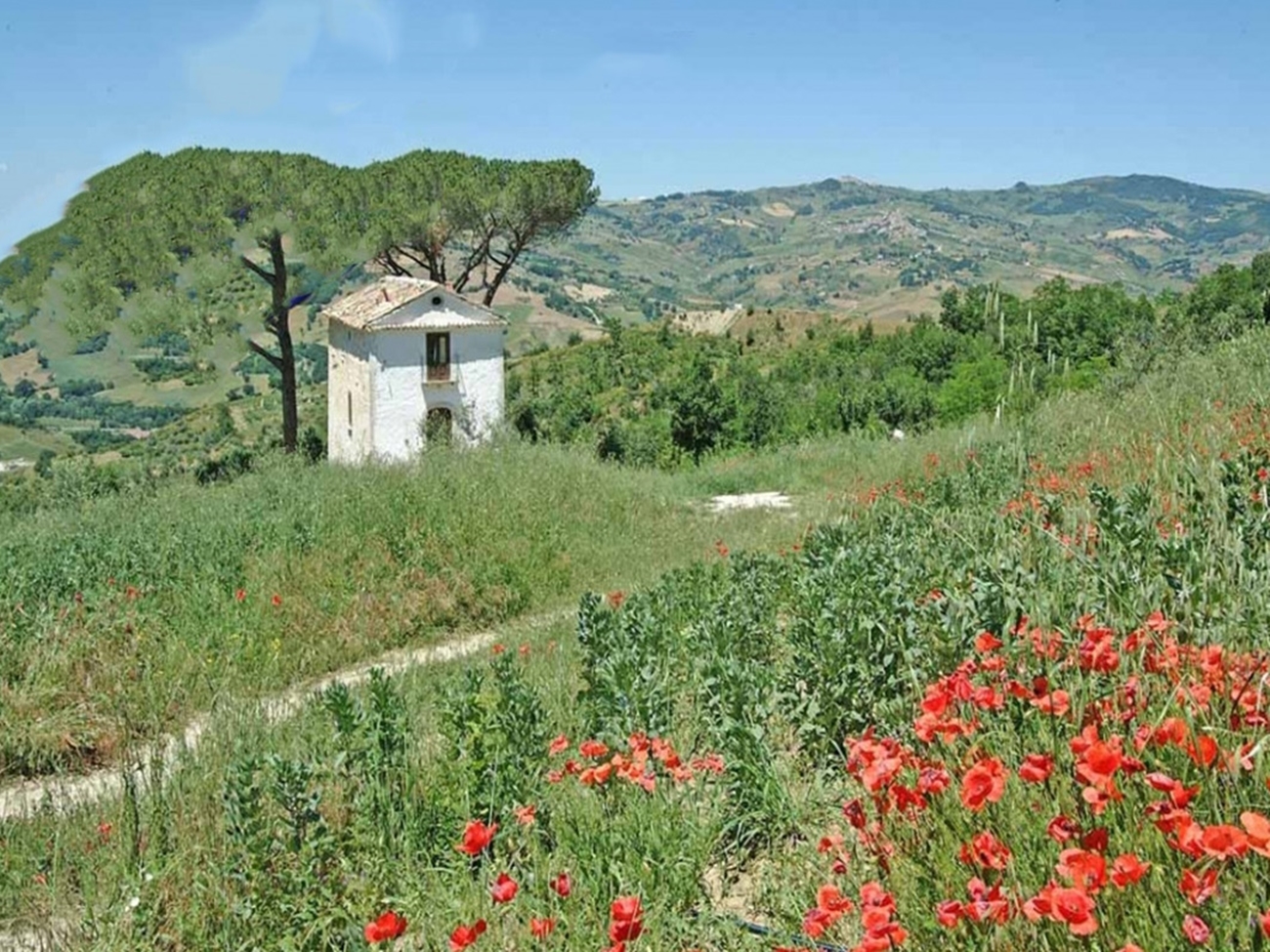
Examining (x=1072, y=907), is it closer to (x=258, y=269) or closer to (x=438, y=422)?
(x=438, y=422)

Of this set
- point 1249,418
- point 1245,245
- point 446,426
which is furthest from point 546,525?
point 1245,245

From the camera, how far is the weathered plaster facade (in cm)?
2591

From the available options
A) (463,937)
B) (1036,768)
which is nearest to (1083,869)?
(1036,768)

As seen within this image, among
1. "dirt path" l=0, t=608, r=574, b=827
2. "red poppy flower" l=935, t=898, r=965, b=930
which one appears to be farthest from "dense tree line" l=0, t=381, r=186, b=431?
"red poppy flower" l=935, t=898, r=965, b=930

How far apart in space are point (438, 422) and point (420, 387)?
3.19 feet

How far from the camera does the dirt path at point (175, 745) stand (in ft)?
13.3

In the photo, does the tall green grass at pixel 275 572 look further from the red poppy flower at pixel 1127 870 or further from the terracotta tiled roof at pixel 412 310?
the terracotta tiled roof at pixel 412 310

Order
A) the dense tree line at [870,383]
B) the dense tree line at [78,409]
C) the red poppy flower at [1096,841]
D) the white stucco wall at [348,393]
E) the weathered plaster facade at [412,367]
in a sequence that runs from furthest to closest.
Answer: the dense tree line at [78,409] → the white stucco wall at [348,393] → the weathered plaster facade at [412,367] → the dense tree line at [870,383] → the red poppy flower at [1096,841]

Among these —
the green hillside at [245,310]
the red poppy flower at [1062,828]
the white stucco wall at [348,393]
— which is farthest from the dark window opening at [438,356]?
the red poppy flower at [1062,828]

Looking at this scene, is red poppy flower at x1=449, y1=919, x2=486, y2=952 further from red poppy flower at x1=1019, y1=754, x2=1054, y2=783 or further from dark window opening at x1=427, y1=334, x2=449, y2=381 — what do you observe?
dark window opening at x1=427, y1=334, x2=449, y2=381

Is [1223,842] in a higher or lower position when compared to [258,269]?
lower

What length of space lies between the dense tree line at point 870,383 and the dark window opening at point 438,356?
2.85 metres

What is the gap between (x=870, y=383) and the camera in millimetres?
28688

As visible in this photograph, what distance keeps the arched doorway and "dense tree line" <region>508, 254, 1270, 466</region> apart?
228cm
